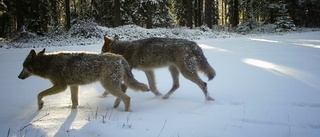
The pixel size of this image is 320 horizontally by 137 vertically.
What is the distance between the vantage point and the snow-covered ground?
4848mm

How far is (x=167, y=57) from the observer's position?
7.34 meters

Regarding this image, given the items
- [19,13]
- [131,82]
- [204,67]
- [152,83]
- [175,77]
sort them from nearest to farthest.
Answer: [131,82] → [204,67] → [175,77] → [152,83] → [19,13]

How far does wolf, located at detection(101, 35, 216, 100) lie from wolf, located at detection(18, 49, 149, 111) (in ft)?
3.96

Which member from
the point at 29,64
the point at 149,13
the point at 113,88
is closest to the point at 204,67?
the point at 113,88

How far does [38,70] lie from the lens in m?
6.81

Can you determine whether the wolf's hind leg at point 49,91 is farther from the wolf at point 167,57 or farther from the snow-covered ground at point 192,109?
the wolf at point 167,57

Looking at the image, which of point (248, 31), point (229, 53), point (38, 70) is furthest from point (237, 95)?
point (248, 31)

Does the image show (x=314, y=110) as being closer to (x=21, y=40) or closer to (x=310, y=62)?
(x=310, y=62)

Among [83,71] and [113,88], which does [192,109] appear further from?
[83,71]

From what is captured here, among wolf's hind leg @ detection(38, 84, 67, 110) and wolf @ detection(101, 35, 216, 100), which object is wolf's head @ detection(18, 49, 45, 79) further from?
wolf @ detection(101, 35, 216, 100)

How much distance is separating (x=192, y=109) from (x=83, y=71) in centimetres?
235

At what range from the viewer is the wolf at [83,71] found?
6.17 metres

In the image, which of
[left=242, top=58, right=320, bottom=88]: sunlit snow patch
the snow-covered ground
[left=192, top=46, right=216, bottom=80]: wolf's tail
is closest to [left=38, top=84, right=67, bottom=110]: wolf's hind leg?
the snow-covered ground

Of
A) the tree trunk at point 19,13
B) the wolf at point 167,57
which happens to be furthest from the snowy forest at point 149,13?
the wolf at point 167,57
